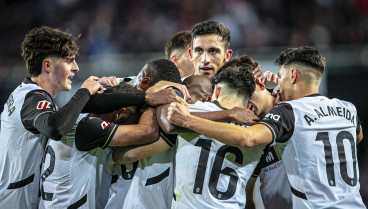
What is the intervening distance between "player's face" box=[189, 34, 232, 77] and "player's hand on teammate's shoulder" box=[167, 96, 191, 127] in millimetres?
1940

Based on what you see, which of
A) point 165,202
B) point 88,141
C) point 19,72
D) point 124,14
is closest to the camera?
point 88,141

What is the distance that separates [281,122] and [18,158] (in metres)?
2.50

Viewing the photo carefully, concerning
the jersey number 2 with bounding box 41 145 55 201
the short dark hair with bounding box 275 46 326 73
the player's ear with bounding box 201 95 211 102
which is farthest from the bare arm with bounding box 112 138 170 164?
the short dark hair with bounding box 275 46 326 73

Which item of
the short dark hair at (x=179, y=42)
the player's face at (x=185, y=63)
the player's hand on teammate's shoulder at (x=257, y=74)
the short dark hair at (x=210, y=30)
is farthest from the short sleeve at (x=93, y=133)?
the short dark hair at (x=179, y=42)

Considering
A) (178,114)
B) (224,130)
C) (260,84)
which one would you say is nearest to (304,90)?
(260,84)

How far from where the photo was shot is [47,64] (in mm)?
4684

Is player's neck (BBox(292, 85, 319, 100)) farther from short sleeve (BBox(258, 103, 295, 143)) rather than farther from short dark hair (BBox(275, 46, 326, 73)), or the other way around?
short sleeve (BBox(258, 103, 295, 143))

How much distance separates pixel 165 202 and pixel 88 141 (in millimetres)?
959

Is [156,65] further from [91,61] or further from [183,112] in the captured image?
[91,61]

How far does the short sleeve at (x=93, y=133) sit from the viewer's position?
4.01m

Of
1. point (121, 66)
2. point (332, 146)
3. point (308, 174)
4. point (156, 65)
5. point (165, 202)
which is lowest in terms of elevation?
point (165, 202)

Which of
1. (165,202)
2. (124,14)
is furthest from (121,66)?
(165,202)

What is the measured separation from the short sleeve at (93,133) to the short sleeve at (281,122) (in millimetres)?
1349

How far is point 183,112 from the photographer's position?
3920 millimetres
